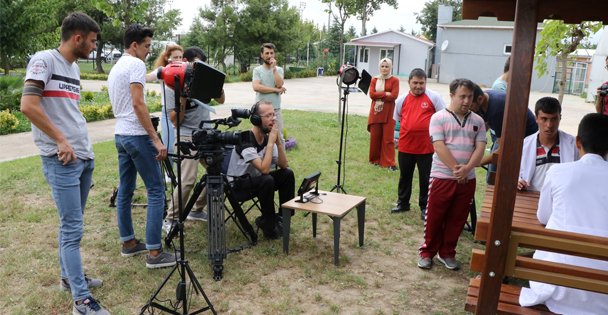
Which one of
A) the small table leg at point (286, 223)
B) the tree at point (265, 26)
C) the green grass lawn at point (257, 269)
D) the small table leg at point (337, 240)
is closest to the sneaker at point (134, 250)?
the green grass lawn at point (257, 269)

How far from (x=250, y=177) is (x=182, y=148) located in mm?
976

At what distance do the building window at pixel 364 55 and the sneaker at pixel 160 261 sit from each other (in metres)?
32.8

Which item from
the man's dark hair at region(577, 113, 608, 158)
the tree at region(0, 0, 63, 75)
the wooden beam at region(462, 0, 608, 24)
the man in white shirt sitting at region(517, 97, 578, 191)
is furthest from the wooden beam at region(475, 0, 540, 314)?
the tree at region(0, 0, 63, 75)

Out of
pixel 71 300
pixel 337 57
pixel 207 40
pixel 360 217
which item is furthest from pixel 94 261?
pixel 337 57

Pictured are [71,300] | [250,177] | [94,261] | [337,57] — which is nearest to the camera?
[71,300]

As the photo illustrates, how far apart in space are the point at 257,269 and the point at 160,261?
77 centimetres

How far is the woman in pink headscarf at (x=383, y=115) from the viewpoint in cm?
722

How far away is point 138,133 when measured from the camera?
3.63 m

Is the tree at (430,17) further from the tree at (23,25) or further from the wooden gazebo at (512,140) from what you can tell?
the wooden gazebo at (512,140)

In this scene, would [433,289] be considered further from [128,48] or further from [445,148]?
[128,48]

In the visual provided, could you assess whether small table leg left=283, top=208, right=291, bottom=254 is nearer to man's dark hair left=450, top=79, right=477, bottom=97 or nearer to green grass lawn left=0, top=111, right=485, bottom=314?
green grass lawn left=0, top=111, right=485, bottom=314

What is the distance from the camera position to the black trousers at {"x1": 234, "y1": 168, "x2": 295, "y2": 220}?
4.36 meters

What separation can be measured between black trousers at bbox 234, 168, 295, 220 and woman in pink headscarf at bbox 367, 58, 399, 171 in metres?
2.96

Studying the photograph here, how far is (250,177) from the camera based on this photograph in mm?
4395
